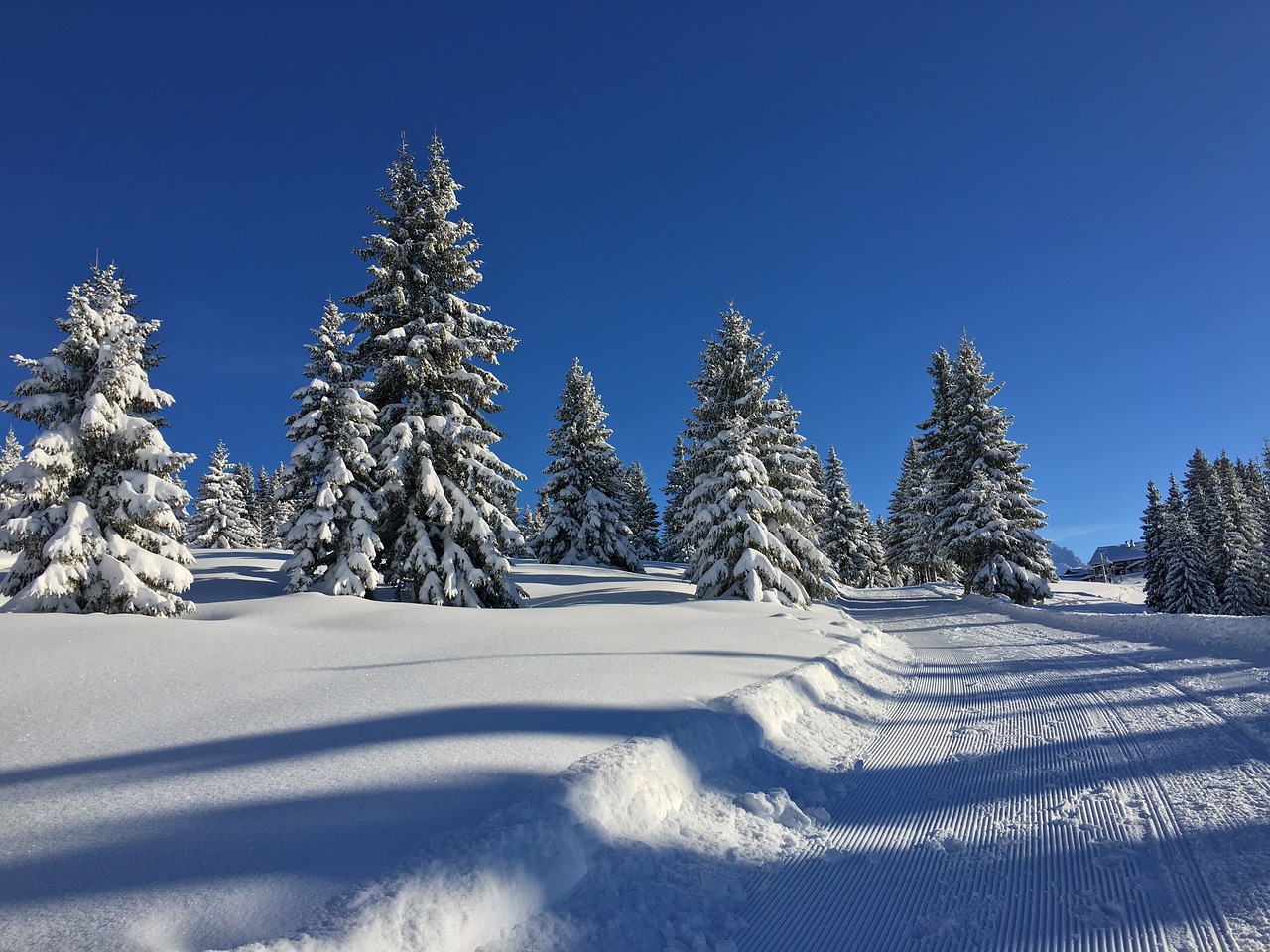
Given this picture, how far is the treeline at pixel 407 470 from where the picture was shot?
1202 centimetres

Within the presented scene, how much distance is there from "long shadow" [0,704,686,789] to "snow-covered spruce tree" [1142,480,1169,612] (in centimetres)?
4681

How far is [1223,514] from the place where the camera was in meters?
38.5

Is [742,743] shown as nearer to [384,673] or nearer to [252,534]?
[384,673]

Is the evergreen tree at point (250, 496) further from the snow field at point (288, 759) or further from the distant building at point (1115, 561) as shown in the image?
the distant building at point (1115, 561)

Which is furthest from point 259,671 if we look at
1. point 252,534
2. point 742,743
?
point 252,534

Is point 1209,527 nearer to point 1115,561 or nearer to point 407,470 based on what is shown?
point 407,470

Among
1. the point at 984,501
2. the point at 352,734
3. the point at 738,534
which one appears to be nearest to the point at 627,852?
the point at 352,734

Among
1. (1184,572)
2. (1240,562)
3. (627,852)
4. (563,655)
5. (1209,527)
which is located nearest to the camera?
(627,852)

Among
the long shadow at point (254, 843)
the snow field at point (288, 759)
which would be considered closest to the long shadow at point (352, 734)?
A: the snow field at point (288, 759)

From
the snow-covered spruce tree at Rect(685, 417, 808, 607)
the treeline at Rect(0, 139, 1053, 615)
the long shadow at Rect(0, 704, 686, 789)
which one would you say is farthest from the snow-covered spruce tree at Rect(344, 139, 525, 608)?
the long shadow at Rect(0, 704, 686, 789)

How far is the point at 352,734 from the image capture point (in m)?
4.68

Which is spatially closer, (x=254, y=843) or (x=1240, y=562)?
(x=254, y=843)

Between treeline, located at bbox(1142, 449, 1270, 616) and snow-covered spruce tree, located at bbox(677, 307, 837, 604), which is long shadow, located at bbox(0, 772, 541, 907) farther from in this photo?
treeline, located at bbox(1142, 449, 1270, 616)

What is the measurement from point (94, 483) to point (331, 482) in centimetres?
460
